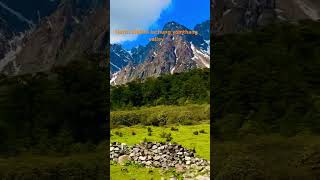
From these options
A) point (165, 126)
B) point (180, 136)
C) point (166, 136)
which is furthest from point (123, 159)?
point (180, 136)

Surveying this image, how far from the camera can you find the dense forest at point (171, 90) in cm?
1557

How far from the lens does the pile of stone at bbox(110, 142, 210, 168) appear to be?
14.7m

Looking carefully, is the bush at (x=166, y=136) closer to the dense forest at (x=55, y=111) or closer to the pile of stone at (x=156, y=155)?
the pile of stone at (x=156, y=155)

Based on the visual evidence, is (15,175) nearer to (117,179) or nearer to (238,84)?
(117,179)

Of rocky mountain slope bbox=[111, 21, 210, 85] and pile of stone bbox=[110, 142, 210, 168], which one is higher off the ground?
rocky mountain slope bbox=[111, 21, 210, 85]

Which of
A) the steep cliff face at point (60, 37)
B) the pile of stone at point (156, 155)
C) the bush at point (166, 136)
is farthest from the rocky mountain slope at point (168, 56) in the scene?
the pile of stone at point (156, 155)

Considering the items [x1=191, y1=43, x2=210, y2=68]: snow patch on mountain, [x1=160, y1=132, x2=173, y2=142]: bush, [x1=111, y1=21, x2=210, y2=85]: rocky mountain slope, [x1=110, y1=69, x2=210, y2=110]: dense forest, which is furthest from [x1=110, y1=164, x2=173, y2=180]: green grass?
→ [x1=191, y1=43, x2=210, y2=68]: snow patch on mountain

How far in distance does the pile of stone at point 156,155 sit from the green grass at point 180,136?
13 cm

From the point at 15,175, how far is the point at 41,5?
170 inches

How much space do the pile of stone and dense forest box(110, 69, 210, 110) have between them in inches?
47.9

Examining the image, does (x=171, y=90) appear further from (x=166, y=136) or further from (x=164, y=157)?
(x=164, y=157)

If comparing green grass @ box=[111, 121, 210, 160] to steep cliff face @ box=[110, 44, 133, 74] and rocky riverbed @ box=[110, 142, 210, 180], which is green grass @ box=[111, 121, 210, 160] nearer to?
rocky riverbed @ box=[110, 142, 210, 180]

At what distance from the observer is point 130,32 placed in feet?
49.2

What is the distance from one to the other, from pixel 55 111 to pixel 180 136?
3095 mm
